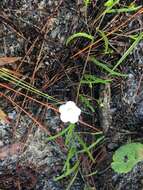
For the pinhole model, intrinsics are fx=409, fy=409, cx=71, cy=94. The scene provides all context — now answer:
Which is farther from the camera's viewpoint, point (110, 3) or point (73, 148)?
point (73, 148)

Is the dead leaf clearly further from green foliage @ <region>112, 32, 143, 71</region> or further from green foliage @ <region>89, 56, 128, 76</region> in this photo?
green foliage @ <region>112, 32, 143, 71</region>

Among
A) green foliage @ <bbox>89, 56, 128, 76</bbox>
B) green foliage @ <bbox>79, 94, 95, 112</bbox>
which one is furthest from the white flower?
green foliage @ <bbox>89, 56, 128, 76</bbox>

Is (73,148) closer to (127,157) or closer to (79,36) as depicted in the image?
(127,157)

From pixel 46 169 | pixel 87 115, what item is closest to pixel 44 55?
pixel 87 115

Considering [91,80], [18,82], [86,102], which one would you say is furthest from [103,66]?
[18,82]

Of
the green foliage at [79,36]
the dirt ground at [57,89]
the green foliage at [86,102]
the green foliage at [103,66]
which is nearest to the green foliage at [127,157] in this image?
the dirt ground at [57,89]

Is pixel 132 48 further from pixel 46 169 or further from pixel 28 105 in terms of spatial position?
pixel 46 169
